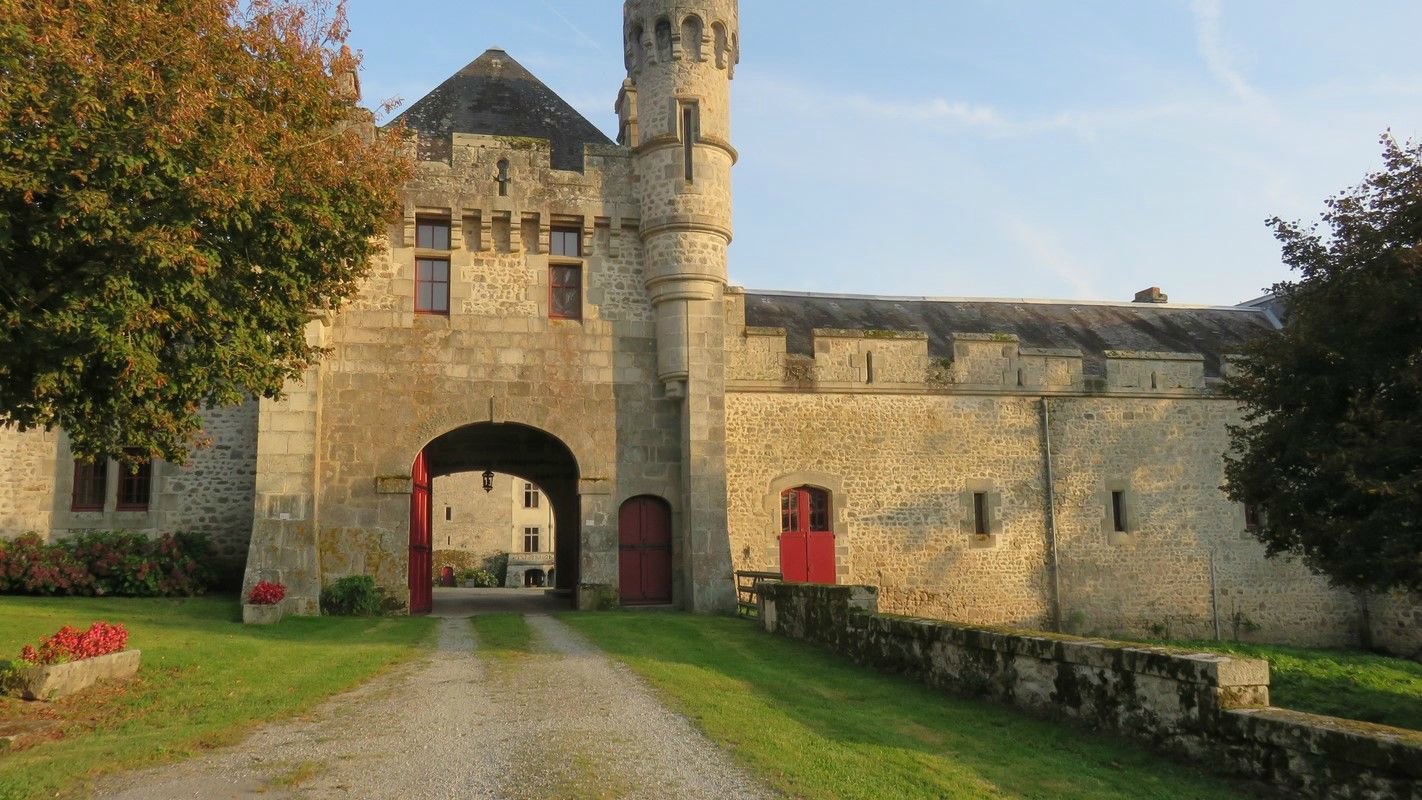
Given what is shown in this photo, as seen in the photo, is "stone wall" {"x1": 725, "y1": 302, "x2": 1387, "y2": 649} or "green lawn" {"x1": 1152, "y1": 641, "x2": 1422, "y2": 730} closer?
"green lawn" {"x1": 1152, "y1": 641, "x2": 1422, "y2": 730}

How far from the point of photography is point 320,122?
11055 mm

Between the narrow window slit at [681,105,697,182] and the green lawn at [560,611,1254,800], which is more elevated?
the narrow window slit at [681,105,697,182]

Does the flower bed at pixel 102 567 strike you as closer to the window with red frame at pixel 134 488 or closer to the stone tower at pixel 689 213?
the window with red frame at pixel 134 488

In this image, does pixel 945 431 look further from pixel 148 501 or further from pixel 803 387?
pixel 148 501

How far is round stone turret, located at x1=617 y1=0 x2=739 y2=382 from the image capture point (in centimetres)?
1809

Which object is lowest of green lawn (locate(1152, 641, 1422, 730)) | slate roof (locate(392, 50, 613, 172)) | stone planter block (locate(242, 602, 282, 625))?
green lawn (locate(1152, 641, 1422, 730))

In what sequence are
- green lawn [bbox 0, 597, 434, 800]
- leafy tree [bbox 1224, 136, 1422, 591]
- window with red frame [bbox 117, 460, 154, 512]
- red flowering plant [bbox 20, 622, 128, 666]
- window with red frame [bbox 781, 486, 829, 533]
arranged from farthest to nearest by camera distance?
window with red frame [bbox 781, 486, 829, 533], window with red frame [bbox 117, 460, 154, 512], leafy tree [bbox 1224, 136, 1422, 591], red flowering plant [bbox 20, 622, 128, 666], green lawn [bbox 0, 597, 434, 800]

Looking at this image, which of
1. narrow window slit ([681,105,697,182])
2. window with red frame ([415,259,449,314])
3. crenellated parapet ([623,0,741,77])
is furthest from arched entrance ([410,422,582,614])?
crenellated parapet ([623,0,741,77])

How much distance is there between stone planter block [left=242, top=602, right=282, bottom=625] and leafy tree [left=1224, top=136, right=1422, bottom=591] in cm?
1330

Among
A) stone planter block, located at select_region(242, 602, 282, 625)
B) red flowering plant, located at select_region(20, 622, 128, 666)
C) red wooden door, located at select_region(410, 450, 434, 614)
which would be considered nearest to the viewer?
red flowering plant, located at select_region(20, 622, 128, 666)

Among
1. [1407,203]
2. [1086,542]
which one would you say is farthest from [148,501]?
[1407,203]

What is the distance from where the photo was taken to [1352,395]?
12016 millimetres

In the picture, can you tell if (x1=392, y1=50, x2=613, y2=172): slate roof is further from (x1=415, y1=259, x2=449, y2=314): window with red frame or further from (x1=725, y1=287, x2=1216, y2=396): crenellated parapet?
(x1=725, y1=287, x2=1216, y2=396): crenellated parapet

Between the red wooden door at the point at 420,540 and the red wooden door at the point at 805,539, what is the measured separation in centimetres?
636
